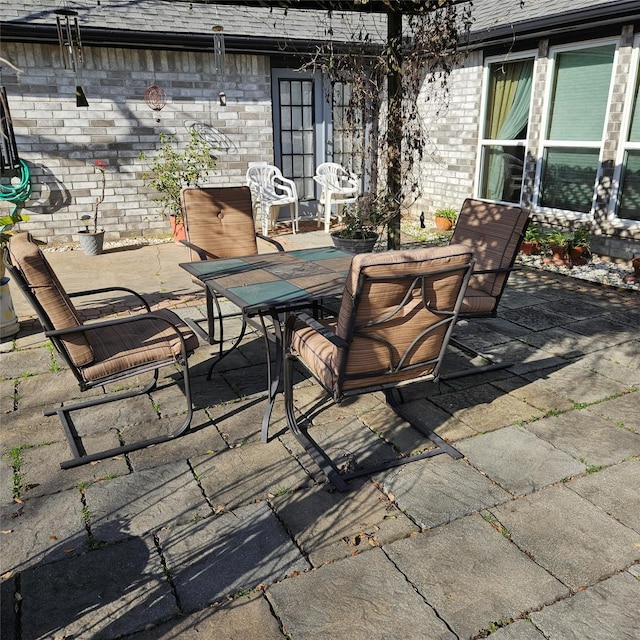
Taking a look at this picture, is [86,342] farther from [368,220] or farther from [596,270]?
[596,270]

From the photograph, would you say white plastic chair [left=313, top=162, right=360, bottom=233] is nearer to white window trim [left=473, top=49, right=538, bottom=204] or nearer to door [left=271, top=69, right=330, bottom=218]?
door [left=271, top=69, right=330, bottom=218]

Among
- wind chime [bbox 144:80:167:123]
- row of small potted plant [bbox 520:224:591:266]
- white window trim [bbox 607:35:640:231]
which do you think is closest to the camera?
white window trim [bbox 607:35:640:231]

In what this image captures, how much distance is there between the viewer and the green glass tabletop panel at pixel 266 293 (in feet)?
10.0

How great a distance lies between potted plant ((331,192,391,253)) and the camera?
226 inches

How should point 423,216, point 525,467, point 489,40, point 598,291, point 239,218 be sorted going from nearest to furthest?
point 525,467 → point 239,218 → point 598,291 → point 489,40 → point 423,216

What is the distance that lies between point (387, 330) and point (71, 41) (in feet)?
19.2

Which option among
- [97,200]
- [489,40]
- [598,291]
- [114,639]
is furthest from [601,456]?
[97,200]

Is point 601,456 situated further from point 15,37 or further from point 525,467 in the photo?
point 15,37

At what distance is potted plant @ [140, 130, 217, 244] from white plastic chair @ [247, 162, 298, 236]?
722 mm

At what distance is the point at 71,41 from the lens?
6.35 m

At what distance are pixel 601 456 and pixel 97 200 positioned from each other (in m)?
7.60

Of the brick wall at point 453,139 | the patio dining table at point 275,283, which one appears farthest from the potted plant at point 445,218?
the patio dining table at point 275,283

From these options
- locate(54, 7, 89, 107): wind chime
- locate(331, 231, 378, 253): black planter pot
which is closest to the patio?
locate(331, 231, 378, 253): black planter pot

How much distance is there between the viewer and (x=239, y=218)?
16.9 ft
